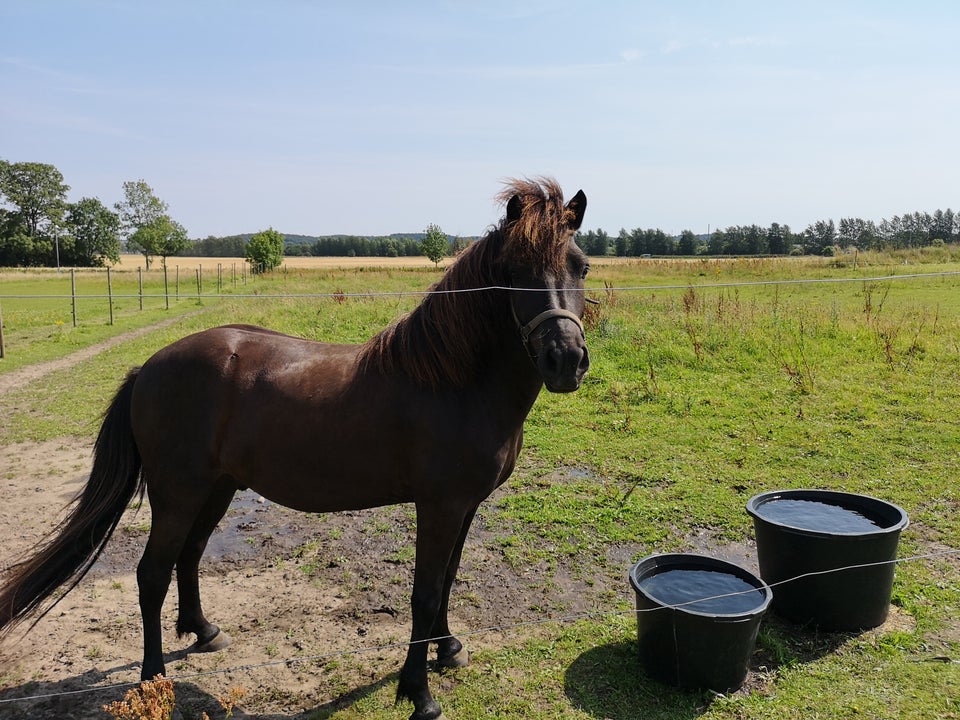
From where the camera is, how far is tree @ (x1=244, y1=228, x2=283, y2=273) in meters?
54.8

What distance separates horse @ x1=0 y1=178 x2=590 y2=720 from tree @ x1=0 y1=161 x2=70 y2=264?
75966 millimetres

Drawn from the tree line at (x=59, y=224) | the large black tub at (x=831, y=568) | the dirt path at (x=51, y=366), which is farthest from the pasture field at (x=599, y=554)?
the tree line at (x=59, y=224)

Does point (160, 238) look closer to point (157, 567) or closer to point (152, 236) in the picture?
point (152, 236)

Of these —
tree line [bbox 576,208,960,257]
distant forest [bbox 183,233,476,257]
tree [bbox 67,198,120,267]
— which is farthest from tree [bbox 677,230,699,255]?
tree [bbox 67,198,120,267]

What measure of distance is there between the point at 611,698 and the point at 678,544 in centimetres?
201

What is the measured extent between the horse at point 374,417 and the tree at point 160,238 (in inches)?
2355

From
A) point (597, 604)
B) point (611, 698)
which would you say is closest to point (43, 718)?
point (611, 698)

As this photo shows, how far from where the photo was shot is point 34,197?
6656 centimetres

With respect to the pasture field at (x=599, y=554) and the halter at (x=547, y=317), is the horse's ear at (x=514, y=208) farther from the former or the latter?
the pasture field at (x=599, y=554)

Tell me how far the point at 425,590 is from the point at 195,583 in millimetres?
1670

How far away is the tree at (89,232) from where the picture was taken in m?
66.9

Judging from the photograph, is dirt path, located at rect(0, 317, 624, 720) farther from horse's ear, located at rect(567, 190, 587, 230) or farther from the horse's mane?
horse's ear, located at rect(567, 190, 587, 230)

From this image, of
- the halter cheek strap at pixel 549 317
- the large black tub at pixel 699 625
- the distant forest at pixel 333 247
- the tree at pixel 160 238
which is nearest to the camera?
the halter cheek strap at pixel 549 317

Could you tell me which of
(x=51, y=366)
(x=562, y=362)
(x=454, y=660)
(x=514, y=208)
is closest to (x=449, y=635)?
(x=454, y=660)
